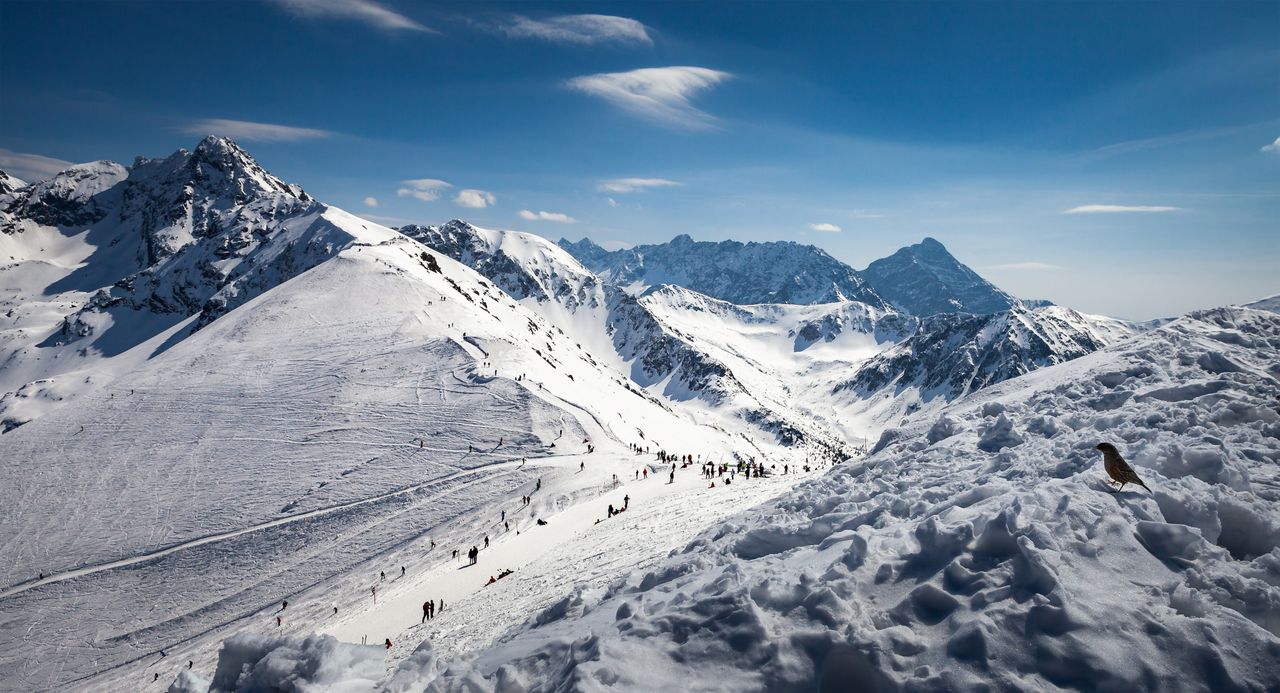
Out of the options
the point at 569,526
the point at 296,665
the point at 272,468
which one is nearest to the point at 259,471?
the point at 272,468

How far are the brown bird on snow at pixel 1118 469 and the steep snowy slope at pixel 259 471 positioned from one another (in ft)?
108

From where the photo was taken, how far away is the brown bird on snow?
828cm

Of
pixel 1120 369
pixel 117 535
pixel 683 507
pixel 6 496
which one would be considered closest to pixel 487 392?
pixel 117 535

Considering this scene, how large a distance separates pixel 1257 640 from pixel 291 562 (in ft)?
135

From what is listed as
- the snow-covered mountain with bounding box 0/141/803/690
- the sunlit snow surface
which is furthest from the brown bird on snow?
the snow-covered mountain with bounding box 0/141/803/690

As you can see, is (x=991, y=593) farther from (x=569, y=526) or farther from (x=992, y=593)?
(x=569, y=526)

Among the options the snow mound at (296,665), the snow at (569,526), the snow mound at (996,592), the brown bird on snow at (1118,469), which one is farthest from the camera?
the brown bird on snow at (1118,469)

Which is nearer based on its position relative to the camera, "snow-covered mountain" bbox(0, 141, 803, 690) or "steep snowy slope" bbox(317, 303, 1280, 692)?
"steep snowy slope" bbox(317, 303, 1280, 692)

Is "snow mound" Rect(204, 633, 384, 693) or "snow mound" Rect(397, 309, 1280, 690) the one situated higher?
"snow mound" Rect(397, 309, 1280, 690)

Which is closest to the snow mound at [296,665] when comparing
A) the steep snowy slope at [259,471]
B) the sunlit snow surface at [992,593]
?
the sunlit snow surface at [992,593]

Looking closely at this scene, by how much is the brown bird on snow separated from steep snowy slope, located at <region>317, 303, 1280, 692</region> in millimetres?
227

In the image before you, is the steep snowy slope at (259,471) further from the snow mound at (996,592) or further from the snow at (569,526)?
the snow mound at (996,592)

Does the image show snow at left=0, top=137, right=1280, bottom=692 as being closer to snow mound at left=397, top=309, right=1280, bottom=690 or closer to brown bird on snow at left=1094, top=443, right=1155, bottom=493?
snow mound at left=397, top=309, right=1280, bottom=690

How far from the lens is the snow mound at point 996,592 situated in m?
6.02
